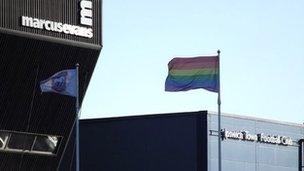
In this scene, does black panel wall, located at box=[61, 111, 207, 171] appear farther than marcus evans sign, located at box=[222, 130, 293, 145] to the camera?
No

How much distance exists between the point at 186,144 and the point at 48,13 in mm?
12172

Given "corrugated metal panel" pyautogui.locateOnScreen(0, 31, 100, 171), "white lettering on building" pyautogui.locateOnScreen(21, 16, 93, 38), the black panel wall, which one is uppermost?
"white lettering on building" pyautogui.locateOnScreen(21, 16, 93, 38)

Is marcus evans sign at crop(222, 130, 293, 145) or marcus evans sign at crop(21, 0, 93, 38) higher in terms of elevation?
marcus evans sign at crop(21, 0, 93, 38)

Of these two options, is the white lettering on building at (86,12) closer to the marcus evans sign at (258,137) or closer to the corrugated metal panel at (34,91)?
the corrugated metal panel at (34,91)

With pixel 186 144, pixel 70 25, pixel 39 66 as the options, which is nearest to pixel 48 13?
pixel 70 25

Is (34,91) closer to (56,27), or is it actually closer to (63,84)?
(56,27)

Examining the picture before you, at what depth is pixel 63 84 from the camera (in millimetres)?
46031

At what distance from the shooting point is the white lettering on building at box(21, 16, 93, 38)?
49.3 m

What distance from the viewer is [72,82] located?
46062 millimetres

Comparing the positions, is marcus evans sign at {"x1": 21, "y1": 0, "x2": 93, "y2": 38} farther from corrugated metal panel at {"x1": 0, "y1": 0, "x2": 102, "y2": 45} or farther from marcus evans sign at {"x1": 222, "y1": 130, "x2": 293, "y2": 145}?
marcus evans sign at {"x1": 222, "y1": 130, "x2": 293, "y2": 145}

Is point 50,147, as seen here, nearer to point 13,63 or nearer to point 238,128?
point 13,63

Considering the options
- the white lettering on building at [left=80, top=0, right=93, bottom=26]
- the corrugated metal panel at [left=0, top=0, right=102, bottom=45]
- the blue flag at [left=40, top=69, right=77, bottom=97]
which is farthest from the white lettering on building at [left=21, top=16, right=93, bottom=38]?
the blue flag at [left=40, top=69, right=77, bottom=97]

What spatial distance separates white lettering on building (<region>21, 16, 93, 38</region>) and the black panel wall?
7914 mm

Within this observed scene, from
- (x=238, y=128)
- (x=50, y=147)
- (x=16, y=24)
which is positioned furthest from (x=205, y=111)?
(x=16, y=24)
